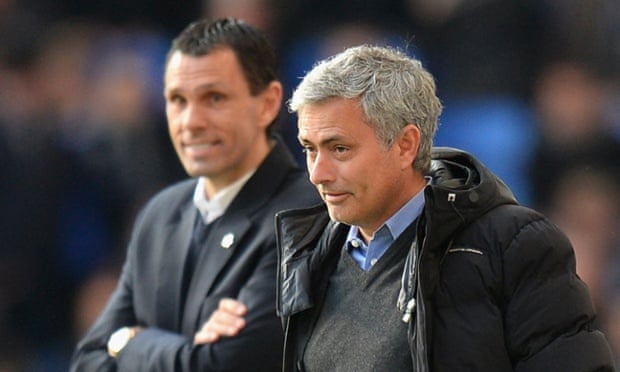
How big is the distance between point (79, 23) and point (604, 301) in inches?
141

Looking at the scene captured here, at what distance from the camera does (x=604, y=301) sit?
19.2 feet

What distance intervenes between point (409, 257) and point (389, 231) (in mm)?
123

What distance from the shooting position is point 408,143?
3.36 metres

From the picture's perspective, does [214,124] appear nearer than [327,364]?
No

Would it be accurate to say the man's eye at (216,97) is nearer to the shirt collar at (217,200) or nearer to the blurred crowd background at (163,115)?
the shirt collar at (217,200)

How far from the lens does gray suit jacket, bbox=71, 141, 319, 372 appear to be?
408 cm

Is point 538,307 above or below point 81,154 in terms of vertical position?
above

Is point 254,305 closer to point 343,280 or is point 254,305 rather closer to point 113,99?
point 343,280

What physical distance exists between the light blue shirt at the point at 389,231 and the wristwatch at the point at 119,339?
1.17 metres

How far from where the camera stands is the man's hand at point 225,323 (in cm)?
407

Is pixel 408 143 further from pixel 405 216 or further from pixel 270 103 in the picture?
pixel 270 103

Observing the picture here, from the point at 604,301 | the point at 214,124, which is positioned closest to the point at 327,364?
the point at 214,124

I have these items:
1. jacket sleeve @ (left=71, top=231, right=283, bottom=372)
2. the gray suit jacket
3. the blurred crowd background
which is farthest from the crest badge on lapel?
the blurred crowd background

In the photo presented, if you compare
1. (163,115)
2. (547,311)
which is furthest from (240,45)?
(163,115)
